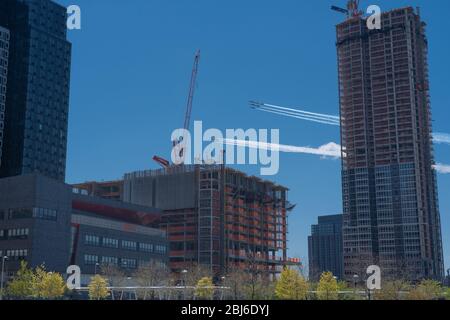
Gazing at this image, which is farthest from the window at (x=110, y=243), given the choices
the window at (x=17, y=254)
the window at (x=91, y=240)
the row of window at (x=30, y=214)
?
the window at (x=17, y=254)

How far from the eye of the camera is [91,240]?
176 m

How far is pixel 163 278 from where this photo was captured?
168500mm

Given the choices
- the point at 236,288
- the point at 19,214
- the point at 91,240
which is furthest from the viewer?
the point at 91,240

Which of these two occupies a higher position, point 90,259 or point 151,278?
point 90,259

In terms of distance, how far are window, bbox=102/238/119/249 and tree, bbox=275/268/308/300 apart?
252 ft

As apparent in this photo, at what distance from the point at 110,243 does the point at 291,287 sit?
8285 cm

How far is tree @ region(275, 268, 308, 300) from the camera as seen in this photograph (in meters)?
112

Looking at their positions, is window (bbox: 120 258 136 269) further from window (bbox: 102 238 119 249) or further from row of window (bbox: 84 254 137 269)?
window (bbox: 102 238 119 249)

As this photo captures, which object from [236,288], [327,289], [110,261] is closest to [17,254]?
[110,261]

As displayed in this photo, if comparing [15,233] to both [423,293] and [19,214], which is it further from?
[423,293]

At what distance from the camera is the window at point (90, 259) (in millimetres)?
171750
